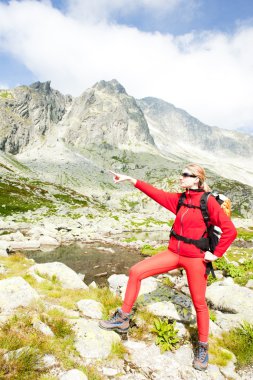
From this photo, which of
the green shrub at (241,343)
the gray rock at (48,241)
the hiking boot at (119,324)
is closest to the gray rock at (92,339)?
the hiking boot at (119,324)

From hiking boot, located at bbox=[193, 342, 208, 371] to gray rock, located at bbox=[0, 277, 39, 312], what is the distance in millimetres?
4881

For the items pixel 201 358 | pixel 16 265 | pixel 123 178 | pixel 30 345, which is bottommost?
pixel 16 265

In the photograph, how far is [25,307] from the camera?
8234mm

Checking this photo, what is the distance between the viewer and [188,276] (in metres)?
7.35

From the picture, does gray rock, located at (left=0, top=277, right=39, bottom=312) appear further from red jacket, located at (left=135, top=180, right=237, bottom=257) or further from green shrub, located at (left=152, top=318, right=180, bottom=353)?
red jacket, located at (left=135, top=180, right=237, bottom=257)

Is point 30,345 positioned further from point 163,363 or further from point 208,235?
point 208,235

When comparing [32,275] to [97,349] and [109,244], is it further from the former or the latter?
[109,244]

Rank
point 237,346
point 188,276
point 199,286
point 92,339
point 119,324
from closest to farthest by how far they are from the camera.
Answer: point 92,339 → point 199,286 → point 188,276 → point 119,324 → point 237,346

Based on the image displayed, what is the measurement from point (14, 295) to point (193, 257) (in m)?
5.40

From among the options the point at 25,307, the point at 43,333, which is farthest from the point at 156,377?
the point at 25,307

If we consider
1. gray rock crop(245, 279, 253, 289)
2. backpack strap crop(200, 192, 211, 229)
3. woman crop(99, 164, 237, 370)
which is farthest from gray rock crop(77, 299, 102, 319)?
gray rock crop(245, 279, 253, 289)

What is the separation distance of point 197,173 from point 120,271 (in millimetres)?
18241

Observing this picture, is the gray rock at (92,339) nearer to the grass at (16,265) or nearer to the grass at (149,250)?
the grass at (16,265)

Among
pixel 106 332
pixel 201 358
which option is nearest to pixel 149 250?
pixel 106 332
